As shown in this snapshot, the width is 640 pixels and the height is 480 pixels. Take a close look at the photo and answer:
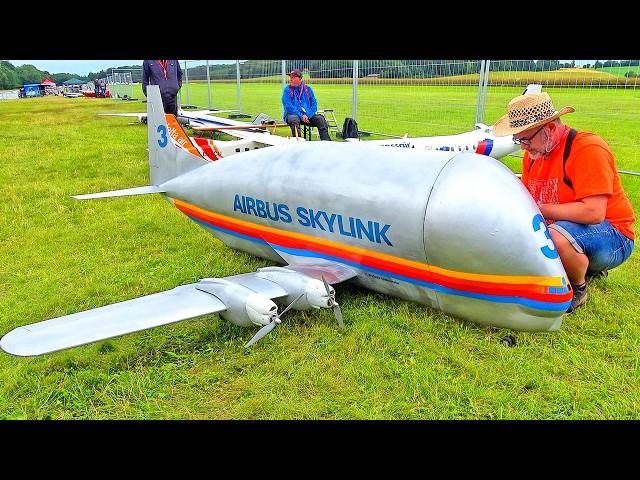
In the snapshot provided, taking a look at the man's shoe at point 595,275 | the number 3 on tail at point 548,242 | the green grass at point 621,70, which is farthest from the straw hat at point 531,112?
the green grass at point 621,70

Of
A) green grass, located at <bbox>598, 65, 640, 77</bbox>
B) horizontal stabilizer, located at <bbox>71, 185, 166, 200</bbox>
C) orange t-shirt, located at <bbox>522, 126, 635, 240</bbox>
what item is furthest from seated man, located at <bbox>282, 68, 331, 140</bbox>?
orange t-shirt, located at <bbox>522, 126, 635, 240</bbox>

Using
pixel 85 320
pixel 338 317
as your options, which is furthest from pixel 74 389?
pixel 338 317

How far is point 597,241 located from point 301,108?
35.8 ft

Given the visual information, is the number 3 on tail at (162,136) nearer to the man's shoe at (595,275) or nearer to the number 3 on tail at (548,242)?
the number 3 on tail at (548,242)

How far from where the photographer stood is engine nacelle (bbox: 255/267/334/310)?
518 centimetres

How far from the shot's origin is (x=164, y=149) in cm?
824

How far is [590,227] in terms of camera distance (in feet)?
17.6

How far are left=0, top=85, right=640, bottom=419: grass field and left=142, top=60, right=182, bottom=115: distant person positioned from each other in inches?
298

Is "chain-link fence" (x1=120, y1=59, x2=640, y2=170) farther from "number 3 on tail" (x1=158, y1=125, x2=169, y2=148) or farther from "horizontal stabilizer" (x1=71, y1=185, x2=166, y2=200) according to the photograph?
"horizontal stabilizer" (x1=71, y1=185, x2=166, y2=200)

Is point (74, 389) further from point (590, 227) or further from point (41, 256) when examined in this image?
point (590, 227)

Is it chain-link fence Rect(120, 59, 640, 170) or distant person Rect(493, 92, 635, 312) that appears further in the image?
chain-link fence Rect(120, 59, 640, 170)

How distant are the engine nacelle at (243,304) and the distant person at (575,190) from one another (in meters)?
3.20

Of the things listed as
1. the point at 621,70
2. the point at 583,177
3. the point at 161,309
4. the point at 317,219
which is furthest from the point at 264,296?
the point at 621,70

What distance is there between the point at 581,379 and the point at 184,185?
6078 mm
